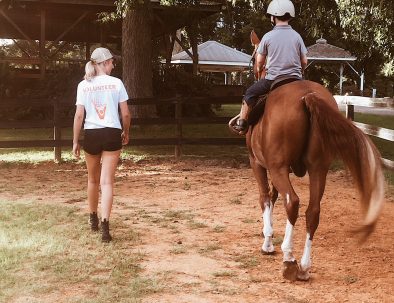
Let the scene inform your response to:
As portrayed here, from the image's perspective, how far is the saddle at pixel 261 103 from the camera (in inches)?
229

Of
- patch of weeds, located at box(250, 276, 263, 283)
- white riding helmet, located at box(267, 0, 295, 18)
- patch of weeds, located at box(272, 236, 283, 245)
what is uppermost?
white riding helmet, located at box(267, 0, 295, 18)

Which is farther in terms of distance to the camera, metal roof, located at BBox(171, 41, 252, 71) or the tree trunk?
metal roof, located at BBox(171, 41, 252, 71)

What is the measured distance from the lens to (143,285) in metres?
5.00

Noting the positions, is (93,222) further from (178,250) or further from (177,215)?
(177,215)

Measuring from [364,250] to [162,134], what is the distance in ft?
40.5

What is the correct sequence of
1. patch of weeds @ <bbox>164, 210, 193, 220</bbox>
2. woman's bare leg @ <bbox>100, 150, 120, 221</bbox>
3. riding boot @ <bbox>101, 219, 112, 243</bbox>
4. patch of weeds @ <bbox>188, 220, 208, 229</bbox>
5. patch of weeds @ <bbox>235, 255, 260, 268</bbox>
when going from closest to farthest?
patch of weeds @ <bbox>235, 255, 260, 268</bbox> < riding boot @ <bbox>101, 219, 112, 243</bbox> < woman's bare leg @ <bbox>100, 150, 120, 221</bbox> < patch of weeds @ <bbox>188, 220, 208, 229</bbox> < patch of weeds @ <bbox>164, 210, 193, 220</bbox>

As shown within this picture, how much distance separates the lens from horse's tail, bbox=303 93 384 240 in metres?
4.88

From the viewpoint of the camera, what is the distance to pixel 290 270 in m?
5.23

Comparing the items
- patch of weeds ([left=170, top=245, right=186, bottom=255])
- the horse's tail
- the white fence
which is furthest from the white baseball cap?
the white fence

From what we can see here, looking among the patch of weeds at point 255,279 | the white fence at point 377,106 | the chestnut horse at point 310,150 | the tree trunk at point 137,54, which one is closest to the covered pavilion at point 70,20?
the tree trunk at point 137,54

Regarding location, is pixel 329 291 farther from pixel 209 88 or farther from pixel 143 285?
pixel 209 88

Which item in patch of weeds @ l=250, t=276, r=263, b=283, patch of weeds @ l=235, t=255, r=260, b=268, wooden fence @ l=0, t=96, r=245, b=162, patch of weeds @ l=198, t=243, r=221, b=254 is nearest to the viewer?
patch of weeds @ l=250, t=276, r=263, b=283

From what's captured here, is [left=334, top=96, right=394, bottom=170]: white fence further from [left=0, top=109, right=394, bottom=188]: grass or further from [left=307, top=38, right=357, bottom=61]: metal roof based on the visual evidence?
[left=307, top=38, right=357, bottom=61]: metal roof

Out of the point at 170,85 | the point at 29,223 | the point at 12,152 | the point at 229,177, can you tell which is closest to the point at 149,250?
the point at 29,223
